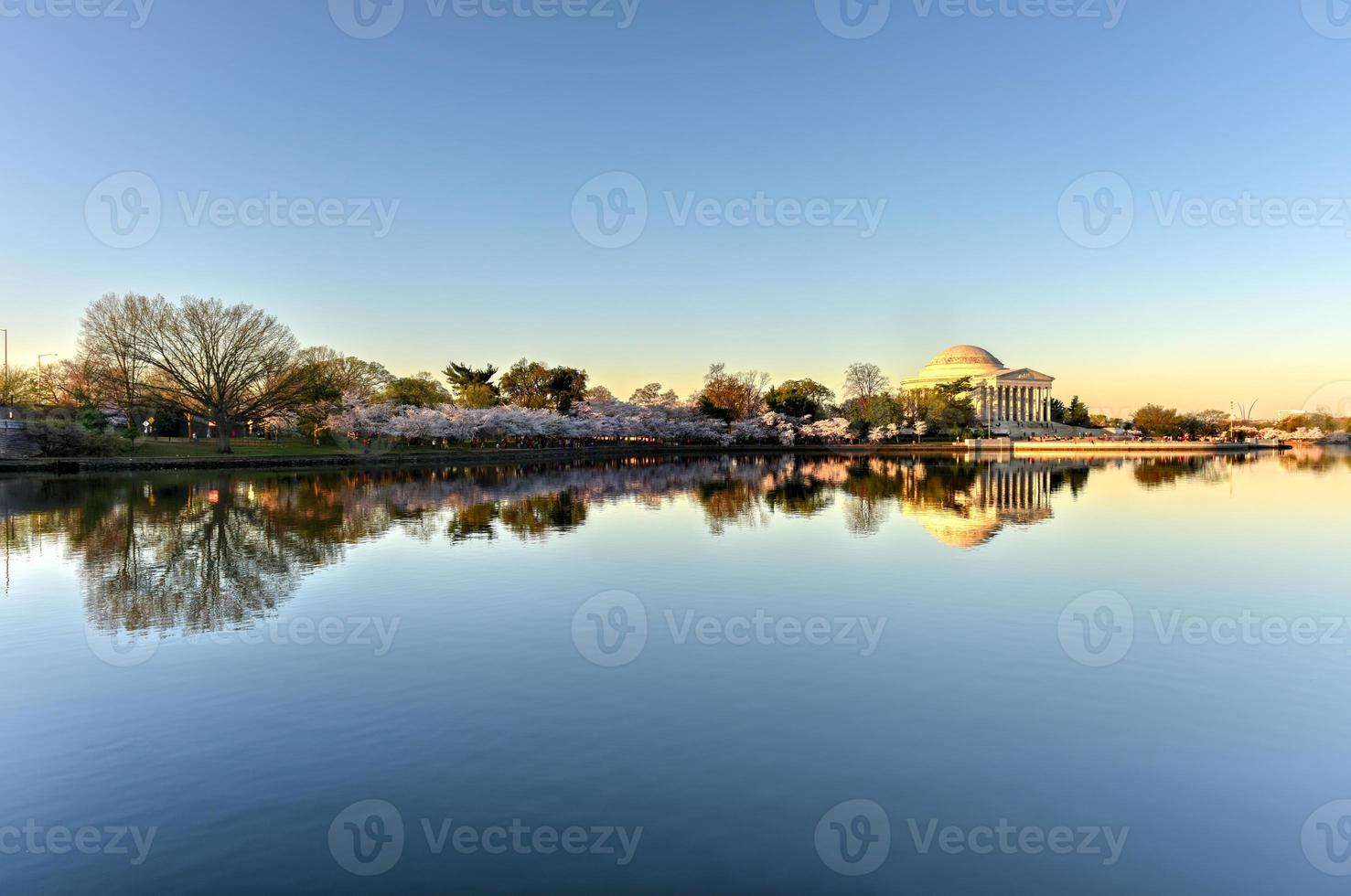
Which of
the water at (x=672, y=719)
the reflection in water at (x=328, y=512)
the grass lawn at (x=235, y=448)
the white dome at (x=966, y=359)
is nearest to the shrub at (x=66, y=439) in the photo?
the grass lawn at (x=235, y=448)

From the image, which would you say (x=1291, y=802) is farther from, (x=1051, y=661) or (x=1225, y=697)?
(x=1051, y=661)

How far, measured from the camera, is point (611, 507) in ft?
112

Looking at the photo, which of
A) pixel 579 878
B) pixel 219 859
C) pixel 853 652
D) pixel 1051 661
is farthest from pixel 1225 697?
pixel 219 859

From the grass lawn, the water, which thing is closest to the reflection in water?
the water

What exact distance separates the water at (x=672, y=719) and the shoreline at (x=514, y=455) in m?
42.2

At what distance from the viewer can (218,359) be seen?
2694 inches

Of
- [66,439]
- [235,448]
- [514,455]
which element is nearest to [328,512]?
[66,439]

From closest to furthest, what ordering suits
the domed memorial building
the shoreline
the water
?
the water
the shoreline
the domed memorial building

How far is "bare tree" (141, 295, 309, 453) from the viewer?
67.2 metres

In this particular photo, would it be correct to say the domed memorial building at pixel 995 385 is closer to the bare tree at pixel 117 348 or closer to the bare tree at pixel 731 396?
the bare tree at pixel 731 396

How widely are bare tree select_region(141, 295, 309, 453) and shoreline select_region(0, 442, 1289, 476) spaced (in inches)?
261

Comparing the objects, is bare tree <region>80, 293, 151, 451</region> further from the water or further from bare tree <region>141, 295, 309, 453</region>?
the water

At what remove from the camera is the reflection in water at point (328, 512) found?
1772 cm

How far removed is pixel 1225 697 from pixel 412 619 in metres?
12.7
